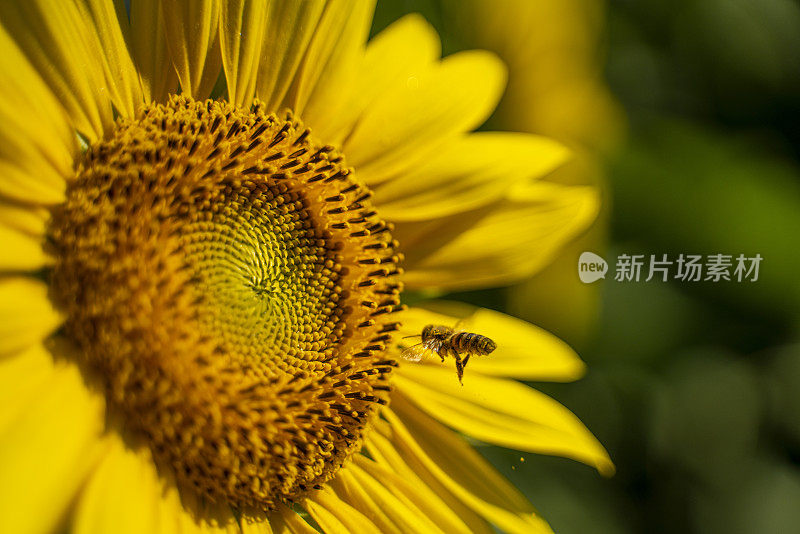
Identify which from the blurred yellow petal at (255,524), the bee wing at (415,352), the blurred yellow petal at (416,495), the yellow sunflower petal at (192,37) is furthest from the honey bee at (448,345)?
the yellow sunflower petal at (192,37)

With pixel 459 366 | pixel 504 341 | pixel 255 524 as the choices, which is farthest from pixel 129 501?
pixel 504 341

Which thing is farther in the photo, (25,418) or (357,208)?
(357,208)

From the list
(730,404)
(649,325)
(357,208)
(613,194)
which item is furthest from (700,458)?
(357,208)

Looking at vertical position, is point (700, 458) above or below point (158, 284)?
above

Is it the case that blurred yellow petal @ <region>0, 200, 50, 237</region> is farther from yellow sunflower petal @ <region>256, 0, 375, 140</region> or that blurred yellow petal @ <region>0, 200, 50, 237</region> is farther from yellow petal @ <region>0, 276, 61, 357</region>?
yellow sunflower petal @ <region>256, 0, 375, 140</region>

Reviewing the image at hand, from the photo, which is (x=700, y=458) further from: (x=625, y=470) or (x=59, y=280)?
(x=59, y=280)

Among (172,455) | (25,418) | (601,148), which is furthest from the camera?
(601,148)

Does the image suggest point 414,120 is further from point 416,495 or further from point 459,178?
point 416,495
